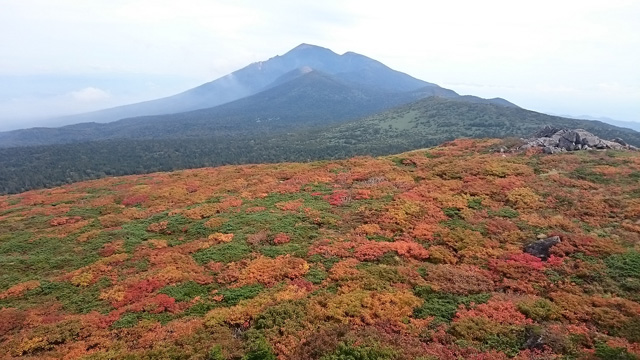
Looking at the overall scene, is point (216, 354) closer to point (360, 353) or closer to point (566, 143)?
point (360, 353)

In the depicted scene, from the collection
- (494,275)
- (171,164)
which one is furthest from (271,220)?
(171,164)

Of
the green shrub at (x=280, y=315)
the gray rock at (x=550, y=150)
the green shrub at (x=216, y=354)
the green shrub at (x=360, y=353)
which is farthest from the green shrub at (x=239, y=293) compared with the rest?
the gray rock at (x=550, y=150)

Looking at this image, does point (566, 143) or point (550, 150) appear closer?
point (550, 150)

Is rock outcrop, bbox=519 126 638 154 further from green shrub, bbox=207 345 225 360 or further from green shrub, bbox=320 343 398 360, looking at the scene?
green shrub, bbox=207 345 225 360

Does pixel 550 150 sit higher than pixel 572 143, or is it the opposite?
pixel 572 143

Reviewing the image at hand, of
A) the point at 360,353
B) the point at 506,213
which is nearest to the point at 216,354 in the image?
the point at 360,353

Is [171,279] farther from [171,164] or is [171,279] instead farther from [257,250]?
[171,164]

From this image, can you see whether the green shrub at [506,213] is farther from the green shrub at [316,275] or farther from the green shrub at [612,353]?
the green shrub at [316,275]
